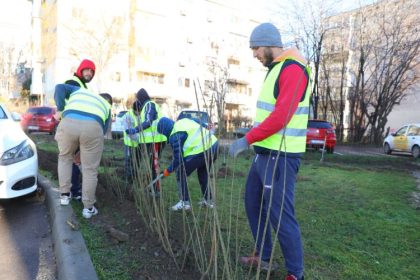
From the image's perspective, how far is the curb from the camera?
2346 millimetres

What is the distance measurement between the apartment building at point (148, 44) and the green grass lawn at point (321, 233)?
22.9 metres

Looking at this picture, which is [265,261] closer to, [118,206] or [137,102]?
[118,206]

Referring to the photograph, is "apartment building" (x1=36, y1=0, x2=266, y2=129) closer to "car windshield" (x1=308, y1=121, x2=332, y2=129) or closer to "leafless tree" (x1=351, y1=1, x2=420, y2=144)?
"leafless tree" (x1=351, y1=1, x2=420, y2=144)

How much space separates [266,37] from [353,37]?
71.9 ft

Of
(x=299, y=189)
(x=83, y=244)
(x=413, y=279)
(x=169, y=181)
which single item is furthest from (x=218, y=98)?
(x=299, y=189)

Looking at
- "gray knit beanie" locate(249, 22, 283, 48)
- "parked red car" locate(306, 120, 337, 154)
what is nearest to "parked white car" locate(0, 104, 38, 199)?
"gray knit beanie" locate(249, 22, 283, 48)

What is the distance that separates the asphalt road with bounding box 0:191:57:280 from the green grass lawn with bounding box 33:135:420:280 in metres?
0.39

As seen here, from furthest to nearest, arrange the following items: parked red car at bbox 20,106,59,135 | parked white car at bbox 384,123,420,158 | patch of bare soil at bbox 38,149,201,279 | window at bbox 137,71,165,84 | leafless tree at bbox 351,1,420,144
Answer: window at bbox 137,71,165,84 < leafless tree at bbox 351,1,420,144 < parked red car at bbox 20,106,59,135 < parked white car at bbox 384,123,420,158 < patch of bare soil at bbox 38,149,201,279

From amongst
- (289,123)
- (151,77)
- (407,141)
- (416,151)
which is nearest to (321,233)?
(289,123)

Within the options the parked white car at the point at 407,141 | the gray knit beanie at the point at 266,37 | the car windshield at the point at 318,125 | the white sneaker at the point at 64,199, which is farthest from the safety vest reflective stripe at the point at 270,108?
the parked white car at the point at 407,141

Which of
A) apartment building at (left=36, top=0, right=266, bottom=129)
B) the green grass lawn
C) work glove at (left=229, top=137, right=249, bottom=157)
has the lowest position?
the green grass lawn

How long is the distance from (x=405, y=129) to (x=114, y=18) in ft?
82.4

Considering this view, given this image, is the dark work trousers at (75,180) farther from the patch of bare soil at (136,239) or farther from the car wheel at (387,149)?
the car wheel at (387,149)

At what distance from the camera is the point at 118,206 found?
12.8 ft
